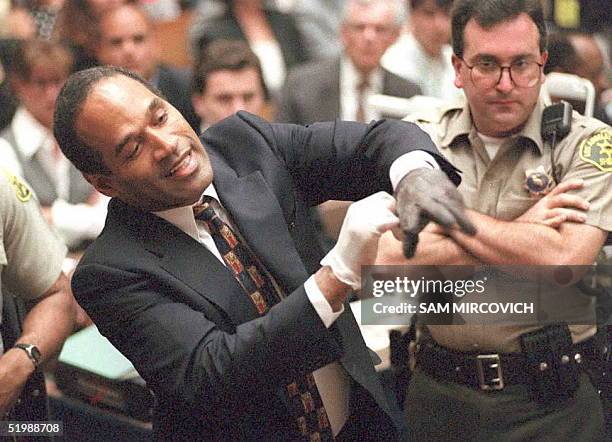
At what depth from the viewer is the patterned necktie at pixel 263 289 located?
5.60 feet

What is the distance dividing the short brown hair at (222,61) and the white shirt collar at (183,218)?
1.70 metres

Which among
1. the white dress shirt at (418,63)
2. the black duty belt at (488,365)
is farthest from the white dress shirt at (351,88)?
the black duty belt at (488,365)

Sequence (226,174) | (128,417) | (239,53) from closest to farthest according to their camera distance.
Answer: (226,174)
(128,417)
(239,53)

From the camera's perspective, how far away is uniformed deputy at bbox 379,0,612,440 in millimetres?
1854

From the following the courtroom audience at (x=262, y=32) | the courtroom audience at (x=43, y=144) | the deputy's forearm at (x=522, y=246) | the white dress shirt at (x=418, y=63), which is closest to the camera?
the deputy's forearm at (x=522, y=246)

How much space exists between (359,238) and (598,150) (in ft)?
2.14

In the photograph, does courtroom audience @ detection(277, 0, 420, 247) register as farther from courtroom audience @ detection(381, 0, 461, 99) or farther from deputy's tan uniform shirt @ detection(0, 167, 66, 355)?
deputy's tan uniform shirt @ detection(0, 167, 66, 355)

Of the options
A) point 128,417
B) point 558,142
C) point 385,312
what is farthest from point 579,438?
point 128,417

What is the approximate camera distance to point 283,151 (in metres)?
1.80

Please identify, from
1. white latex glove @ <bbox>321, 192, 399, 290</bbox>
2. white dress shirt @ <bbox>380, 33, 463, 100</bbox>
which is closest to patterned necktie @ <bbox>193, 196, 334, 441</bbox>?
white latex glove @ <bbox>321, 192, 399, 290</bbox>

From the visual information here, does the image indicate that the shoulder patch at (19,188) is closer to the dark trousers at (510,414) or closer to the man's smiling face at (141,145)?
the man's smiling face at (141,145)

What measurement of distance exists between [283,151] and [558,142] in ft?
1.73

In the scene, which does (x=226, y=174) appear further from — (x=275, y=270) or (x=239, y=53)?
(x=239, y=53)

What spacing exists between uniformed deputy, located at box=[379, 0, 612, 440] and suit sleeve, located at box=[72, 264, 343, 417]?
39 centimetres
